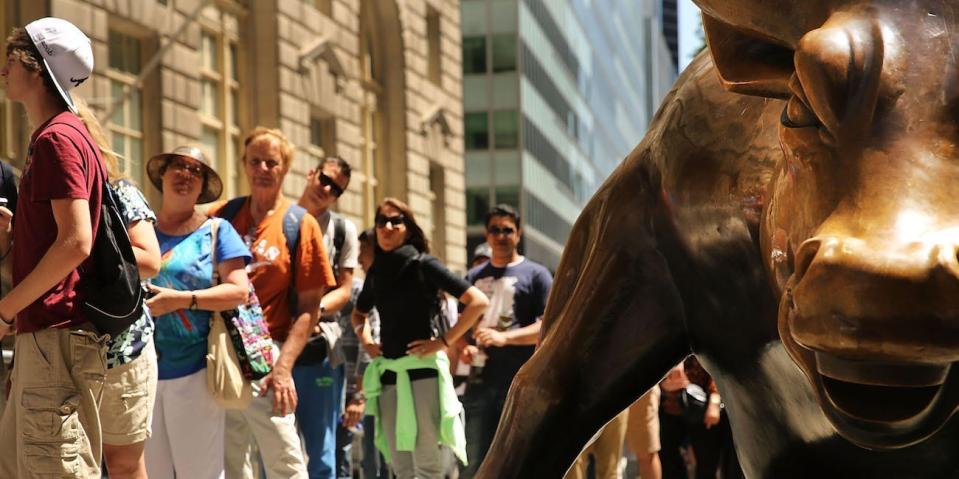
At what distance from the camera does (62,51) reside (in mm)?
4520

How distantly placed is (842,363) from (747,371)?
1.05m

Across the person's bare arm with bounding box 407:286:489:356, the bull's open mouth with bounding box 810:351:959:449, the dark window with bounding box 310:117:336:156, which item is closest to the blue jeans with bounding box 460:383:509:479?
the person's bare arm with bounding box 407:286:489:356

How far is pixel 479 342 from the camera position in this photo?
7715 millimetres

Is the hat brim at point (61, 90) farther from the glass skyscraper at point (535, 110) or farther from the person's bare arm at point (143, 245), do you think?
the glass skyscraper at point (535, 110)

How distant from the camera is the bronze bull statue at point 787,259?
2090 mm

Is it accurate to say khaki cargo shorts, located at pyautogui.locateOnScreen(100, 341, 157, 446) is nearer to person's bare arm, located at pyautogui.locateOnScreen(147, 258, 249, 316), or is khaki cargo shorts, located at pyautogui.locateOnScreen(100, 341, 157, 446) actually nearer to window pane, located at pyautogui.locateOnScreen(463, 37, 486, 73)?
person's bare arm, located at pyautogui.locateOnScreen(147, 258, 249, 316)

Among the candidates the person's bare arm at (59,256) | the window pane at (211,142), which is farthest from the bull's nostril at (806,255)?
the window pane at (211,142)

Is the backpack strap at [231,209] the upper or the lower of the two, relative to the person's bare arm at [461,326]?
upper

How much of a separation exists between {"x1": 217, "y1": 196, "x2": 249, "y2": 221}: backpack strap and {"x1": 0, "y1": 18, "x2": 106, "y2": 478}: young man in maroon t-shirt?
2030 mm

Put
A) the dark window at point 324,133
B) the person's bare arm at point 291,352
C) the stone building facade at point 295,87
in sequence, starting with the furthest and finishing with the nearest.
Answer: the dark window at point 324,133 < the stone building facade at point 295,87 < the person's bare arm at point 291,352

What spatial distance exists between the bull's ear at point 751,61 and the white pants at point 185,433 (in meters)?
3.65

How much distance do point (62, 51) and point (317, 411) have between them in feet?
8.73

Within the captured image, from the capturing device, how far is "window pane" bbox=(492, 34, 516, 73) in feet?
154

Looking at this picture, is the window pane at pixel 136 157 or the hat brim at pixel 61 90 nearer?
the hat brim at pixel 61 90
